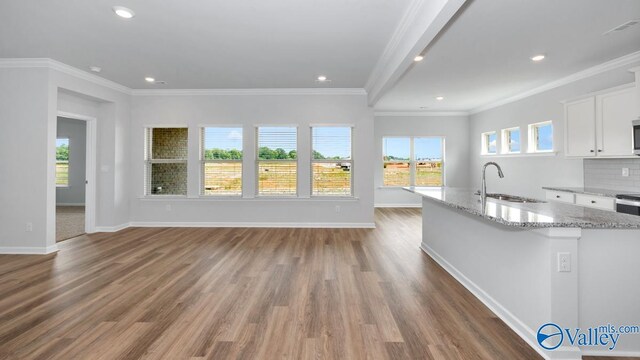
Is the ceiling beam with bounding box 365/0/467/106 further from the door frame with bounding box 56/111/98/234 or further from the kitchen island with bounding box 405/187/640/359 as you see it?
the door frame with bounding box 56/111/98/234

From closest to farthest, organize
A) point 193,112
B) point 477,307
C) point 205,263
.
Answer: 1. point 477,307
2. point 205,263
3. point 193,112

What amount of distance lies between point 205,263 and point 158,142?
356 cm

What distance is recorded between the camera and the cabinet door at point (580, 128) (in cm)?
431

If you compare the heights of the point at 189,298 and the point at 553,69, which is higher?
the point at 553,69

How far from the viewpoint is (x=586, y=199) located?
13.7 feet

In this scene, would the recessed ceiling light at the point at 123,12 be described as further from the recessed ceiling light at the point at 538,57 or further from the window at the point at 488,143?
the window at the point at 488,143

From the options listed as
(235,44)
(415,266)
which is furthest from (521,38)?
(235,44)

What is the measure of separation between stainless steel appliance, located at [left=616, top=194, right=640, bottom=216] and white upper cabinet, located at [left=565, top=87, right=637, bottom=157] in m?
0.64

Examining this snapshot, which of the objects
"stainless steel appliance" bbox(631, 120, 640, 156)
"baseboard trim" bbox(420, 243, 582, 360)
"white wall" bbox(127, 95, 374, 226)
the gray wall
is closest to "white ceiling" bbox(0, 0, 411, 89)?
"white wall" bbox(127, 95, 374, 226)

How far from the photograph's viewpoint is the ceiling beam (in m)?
2.38

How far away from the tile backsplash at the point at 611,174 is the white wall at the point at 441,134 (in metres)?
3.74

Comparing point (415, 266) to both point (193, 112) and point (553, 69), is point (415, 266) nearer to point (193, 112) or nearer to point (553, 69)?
point (553, 69)

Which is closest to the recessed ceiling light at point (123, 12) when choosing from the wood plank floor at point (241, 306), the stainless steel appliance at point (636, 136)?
the wood plank floor at point (241, 306)

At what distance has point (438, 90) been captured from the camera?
604cm
